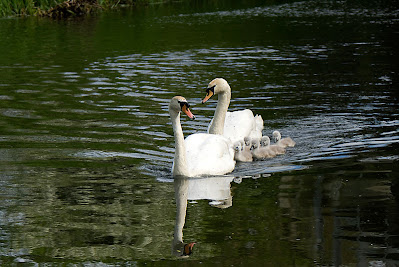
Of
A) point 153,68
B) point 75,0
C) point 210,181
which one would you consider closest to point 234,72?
point 153,68

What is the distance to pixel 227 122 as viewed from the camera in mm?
11719

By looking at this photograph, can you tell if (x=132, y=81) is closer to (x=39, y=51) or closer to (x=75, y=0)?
(x=39, y=51)

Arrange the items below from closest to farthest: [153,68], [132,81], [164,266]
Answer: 1. [164,266]
2. [132,81]
3. [153,68]

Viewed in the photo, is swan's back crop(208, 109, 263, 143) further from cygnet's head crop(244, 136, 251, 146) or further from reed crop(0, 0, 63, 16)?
reed crop(0, 0, 63, 16)

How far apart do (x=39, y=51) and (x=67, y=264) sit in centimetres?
1816

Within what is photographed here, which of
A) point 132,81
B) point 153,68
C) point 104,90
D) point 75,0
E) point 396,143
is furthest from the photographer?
point 75,0

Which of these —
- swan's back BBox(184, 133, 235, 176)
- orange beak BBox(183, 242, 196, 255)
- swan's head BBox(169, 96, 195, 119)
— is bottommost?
swan's back BBox(184, 133, 235, 176)

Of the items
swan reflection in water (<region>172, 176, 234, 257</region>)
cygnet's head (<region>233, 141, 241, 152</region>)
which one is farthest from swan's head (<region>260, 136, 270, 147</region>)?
swan reflection in water (<region>172, 176, 234, 257</region>)

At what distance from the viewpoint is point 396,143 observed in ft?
36.5

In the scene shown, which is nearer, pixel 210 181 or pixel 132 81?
pixel 210 181

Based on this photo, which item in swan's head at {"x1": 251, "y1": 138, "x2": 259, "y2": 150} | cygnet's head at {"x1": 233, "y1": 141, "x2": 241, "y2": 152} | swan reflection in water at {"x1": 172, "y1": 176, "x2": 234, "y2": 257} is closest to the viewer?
swan reflection in water at {"x1": 172, "y1": 176, "x2": 234, "y2": 257}

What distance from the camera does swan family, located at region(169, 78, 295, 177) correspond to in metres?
9.53

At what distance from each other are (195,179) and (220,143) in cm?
78

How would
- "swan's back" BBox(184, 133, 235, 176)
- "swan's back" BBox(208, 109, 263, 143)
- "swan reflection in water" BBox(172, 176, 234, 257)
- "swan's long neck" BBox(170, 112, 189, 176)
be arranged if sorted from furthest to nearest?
"swan's back" BBox(208, 109, 263, 143) < "swan's back" BBox(184, 133, 235, 176) < "swan's long neck" BBox(170, 112, 189, 176) < "swan reflection in water" BBox(172, 176, 234, 257)
